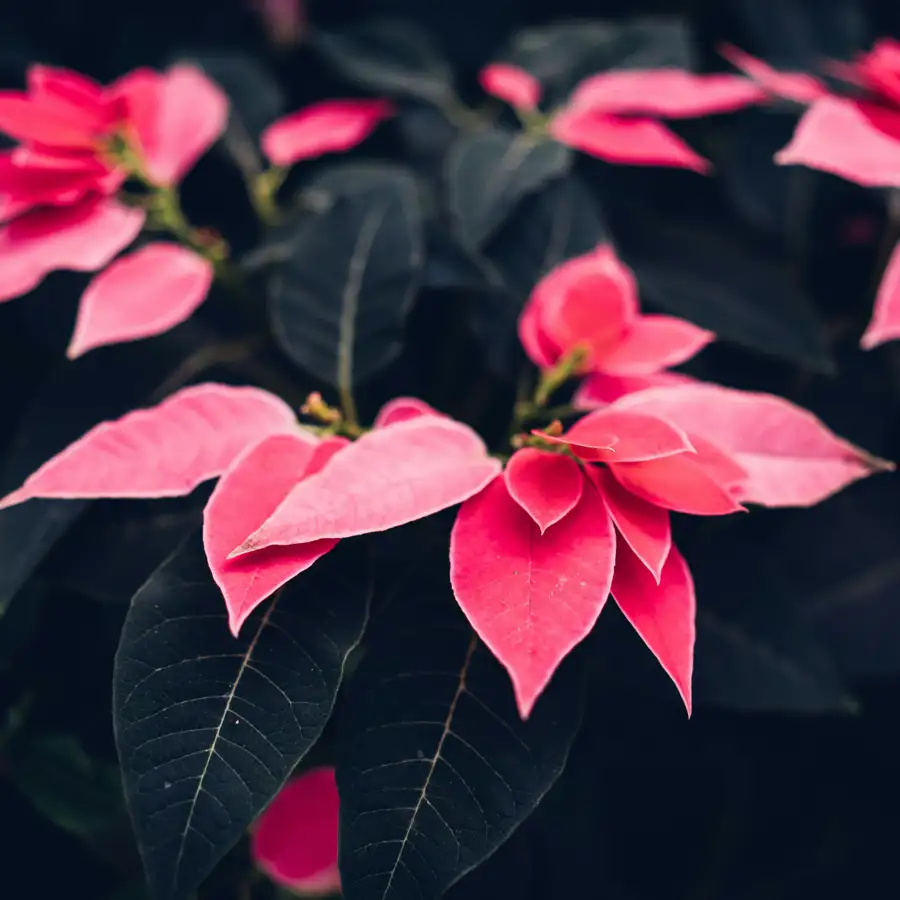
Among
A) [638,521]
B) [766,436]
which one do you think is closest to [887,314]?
[766,436]

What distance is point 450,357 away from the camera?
2.63 feet

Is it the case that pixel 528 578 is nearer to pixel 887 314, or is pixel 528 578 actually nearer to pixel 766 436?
pixel 766 436

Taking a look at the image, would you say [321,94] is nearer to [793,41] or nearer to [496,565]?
[793,41]

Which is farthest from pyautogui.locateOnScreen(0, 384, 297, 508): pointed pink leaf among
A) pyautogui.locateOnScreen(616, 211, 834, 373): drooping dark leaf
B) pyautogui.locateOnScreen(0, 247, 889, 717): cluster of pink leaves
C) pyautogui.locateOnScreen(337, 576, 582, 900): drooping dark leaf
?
pyautogui.locateOnScreen(616, 211, 834, 373): drooping dark leaf

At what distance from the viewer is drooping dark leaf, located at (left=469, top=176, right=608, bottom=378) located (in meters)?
0.71

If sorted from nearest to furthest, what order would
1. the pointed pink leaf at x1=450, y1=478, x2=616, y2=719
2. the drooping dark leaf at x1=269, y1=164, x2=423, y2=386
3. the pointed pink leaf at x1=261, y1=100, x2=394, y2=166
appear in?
the pointed pink leaf at x1=450, y1=478, x2=616, y2=719 < the drooping dark leaf at x1=269, y1=164, x2=423, y2=386 < the pointed pink leaf at x1=261, y1=100, x2=394, y2=166

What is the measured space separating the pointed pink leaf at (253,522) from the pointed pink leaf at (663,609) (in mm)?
158

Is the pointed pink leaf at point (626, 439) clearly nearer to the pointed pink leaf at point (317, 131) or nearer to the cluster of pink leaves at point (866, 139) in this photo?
the cluster of pink leaves at point (866, 139)

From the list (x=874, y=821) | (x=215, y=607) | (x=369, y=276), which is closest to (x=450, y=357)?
(x=369, y=276)

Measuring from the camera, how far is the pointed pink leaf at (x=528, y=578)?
42 centimetres

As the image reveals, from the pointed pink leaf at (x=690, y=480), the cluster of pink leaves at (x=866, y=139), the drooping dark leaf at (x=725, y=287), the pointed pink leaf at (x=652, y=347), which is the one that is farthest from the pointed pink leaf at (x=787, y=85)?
the pointed pink leaf at (x=690, y=480)

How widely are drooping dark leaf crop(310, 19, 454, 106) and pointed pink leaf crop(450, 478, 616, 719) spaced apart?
497mm

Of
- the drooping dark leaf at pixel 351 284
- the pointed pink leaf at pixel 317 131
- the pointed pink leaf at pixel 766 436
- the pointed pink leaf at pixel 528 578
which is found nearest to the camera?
the pointed pink leaf at pixel 528 578

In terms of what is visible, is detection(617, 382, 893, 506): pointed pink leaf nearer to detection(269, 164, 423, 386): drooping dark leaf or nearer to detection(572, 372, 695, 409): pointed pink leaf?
detection(572, 372, 695, 409): pointed pink leaf
